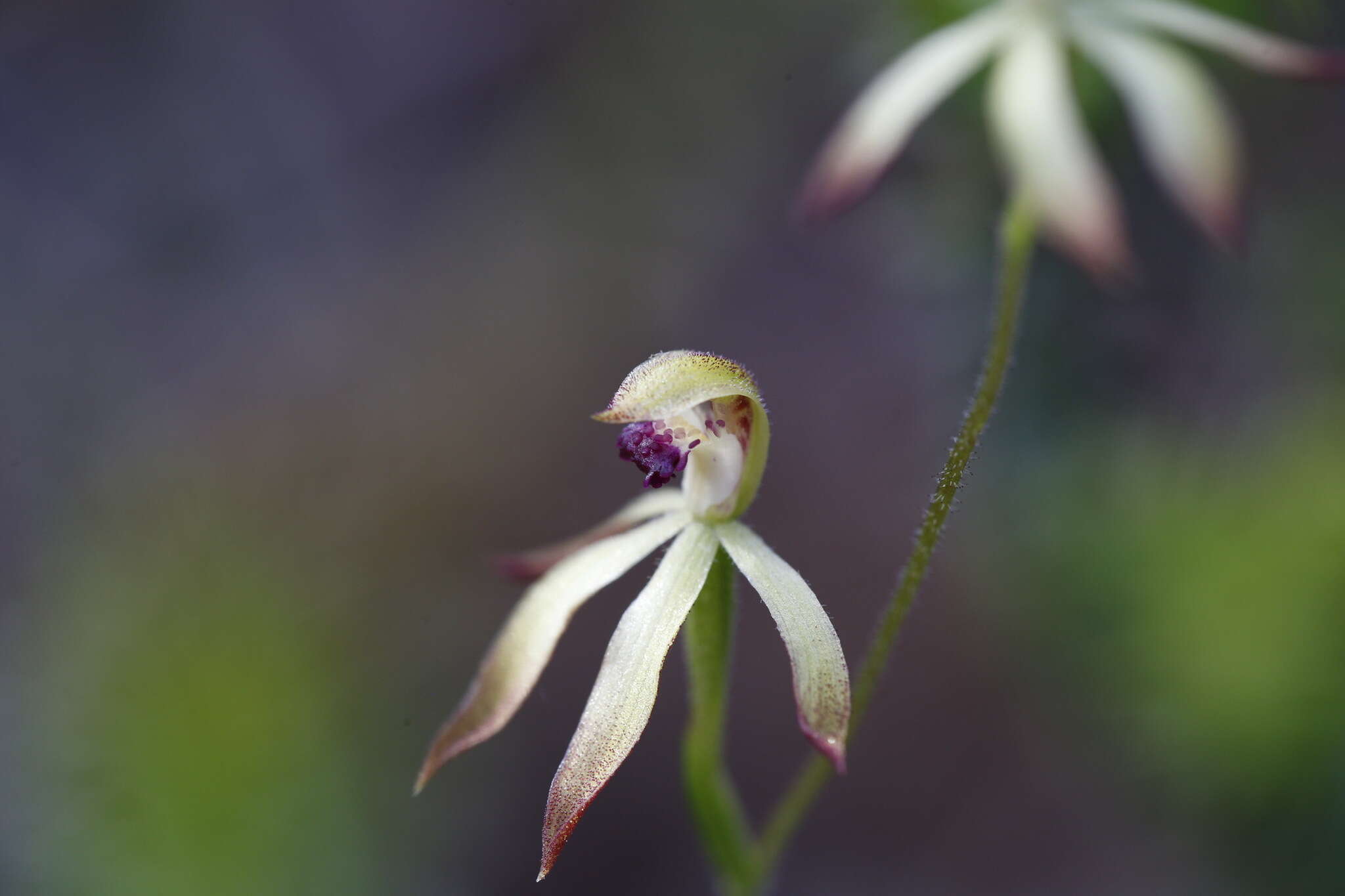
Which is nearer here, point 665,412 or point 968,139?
point 665,412

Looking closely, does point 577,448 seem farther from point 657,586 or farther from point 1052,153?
point 657,586

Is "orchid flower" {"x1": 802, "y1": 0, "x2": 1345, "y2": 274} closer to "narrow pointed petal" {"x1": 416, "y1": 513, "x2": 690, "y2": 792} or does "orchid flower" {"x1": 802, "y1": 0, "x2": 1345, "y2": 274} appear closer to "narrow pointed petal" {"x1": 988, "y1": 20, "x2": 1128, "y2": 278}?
"narrow pointed petal" {"x1": 988, "y1": 20, "x2": 1128, "y2": 278}

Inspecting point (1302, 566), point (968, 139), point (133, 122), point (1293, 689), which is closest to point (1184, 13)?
point (968, 139)

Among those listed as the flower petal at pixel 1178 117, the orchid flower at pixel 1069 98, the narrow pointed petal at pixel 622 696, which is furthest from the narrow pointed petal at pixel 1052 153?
the narrow pointed petal at pixel 622 696

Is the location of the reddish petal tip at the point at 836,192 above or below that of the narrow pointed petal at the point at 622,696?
above

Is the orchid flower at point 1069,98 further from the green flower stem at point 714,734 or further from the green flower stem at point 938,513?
the green flower stem at point 714,734

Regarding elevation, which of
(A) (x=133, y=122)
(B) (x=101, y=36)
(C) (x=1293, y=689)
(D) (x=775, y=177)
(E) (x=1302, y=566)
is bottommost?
(C) (x=1293, y=689)

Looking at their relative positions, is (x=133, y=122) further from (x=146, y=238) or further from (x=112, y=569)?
(x=112, y=569)

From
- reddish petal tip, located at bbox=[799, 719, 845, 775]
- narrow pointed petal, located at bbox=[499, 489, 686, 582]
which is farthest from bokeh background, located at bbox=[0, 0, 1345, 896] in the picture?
reddish petal tip, located at bbox=[799, 719, 845, 775]
